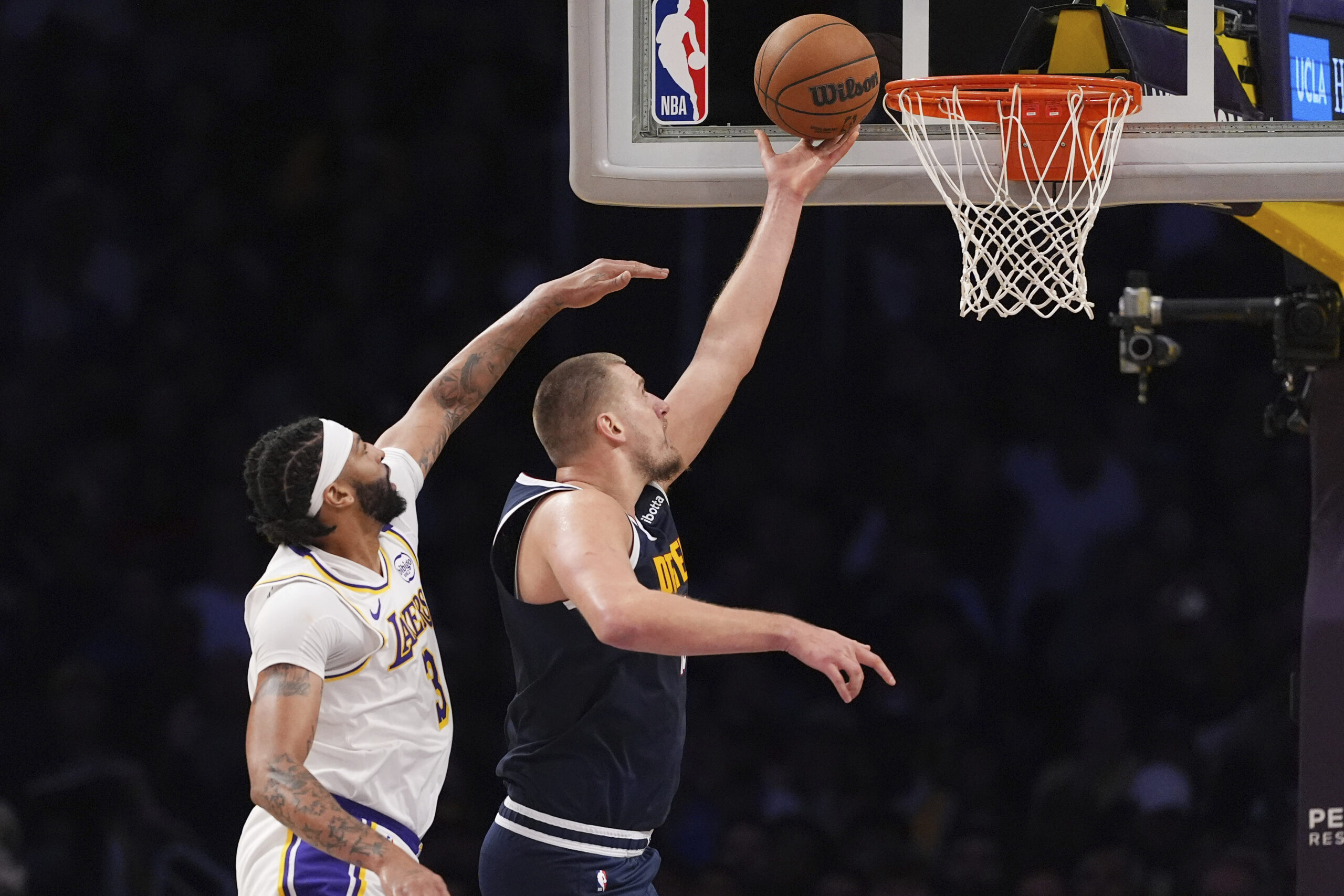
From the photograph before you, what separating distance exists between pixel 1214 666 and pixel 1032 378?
4.83 ft

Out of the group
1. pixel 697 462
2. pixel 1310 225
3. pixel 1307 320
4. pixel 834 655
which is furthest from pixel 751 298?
pixel 697 462

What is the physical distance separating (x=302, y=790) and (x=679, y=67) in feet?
6.55

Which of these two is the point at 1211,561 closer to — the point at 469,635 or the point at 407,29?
the point at 469,635

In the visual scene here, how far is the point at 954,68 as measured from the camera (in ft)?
11.6

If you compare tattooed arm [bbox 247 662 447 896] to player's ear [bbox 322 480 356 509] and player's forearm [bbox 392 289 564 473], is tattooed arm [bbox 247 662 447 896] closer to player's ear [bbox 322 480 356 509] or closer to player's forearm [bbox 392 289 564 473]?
player's ear [bbox 322 480 356 509]

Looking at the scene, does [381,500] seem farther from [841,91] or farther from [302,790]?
[841,91]

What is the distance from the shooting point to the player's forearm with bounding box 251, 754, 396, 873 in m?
2.55

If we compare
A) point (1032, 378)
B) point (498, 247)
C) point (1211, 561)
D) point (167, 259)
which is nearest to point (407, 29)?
point (498, 247)

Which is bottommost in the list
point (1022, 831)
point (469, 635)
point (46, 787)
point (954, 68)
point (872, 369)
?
point (1022, 831)

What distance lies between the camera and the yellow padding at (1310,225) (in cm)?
389

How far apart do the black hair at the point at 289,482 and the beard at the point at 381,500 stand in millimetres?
93

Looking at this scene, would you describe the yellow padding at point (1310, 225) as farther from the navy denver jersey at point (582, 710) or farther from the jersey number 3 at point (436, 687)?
the jersey number 3 at point (436, 687)

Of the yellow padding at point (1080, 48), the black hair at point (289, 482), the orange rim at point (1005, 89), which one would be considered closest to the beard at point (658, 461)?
the black hair at point (289, 482)

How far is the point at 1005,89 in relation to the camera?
345cm
